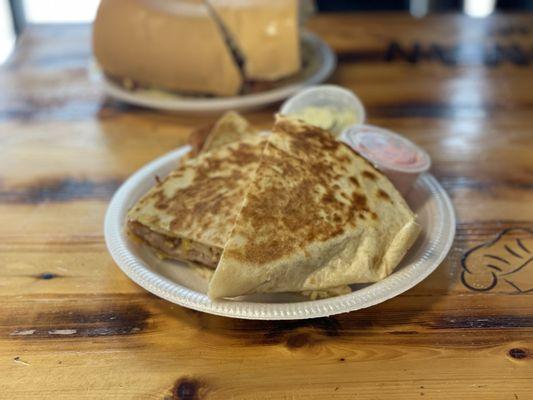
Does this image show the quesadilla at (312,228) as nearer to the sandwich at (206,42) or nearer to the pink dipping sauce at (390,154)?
the pink dipping sauce at (390,154)

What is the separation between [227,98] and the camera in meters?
2.42

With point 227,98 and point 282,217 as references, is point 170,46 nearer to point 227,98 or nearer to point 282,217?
point 227,98

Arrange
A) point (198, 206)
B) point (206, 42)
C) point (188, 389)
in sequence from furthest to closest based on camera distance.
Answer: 1. point (206, 42)
2. point (198, 206)
3. point (188, 389)

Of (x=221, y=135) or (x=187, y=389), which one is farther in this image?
(x=221, y=135)

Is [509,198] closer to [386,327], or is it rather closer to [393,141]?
[393,141]

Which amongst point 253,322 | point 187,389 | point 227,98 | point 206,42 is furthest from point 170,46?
point 187,389

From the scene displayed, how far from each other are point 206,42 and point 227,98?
21cm

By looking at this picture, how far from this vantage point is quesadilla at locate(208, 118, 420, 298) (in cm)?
135

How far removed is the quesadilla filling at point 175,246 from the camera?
60.2 inches

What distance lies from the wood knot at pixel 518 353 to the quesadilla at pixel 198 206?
63 cm

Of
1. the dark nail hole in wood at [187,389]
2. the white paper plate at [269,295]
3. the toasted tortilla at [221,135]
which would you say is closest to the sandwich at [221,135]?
the toasted tortilla at [221,135]

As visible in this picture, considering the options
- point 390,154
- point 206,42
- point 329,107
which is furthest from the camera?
point 206,42

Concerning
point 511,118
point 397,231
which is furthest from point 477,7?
point 397,231

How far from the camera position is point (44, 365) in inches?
52.6
